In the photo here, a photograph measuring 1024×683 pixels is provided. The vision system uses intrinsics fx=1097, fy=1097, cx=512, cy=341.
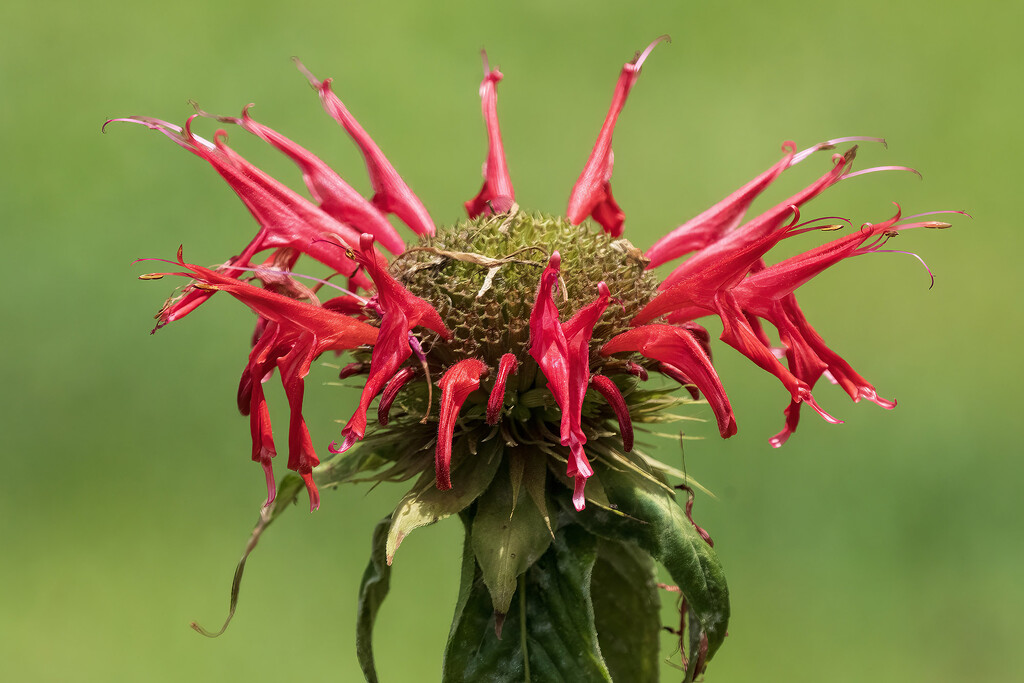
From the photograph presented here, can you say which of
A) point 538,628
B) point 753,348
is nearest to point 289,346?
point 538,628

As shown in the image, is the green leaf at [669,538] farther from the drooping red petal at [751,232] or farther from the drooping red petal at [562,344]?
the drooping red petal at [751,232]

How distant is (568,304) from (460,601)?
1.27 feet

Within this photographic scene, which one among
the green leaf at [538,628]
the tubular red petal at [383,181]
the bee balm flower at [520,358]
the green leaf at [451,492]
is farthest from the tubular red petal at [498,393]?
the tubular red petal at [383,181]

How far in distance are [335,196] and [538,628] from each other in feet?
2.22

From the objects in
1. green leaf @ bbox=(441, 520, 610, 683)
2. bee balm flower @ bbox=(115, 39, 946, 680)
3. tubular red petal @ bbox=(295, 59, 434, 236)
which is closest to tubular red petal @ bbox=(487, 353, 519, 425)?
bee balm flower @ bbox=(115, 39, 946, 680)

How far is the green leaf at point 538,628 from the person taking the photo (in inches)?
50.4

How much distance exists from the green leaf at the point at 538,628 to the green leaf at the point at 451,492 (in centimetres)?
10

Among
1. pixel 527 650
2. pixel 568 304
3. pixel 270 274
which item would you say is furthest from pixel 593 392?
pixel 270 274

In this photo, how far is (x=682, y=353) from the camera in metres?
1.30

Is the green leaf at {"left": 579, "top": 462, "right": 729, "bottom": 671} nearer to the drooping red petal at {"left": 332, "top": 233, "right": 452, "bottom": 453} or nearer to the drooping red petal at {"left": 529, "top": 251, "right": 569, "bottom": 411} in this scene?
the drooping red petal at {"left": 529, "top": 251, "right": 569, "bottom": 411}

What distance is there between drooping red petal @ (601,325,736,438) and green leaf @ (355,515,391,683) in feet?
1.31

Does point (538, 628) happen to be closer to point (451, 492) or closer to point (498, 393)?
point (451, 492)

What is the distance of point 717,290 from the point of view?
133 cm

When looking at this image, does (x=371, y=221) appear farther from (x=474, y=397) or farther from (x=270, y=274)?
(x=474, y=397)
